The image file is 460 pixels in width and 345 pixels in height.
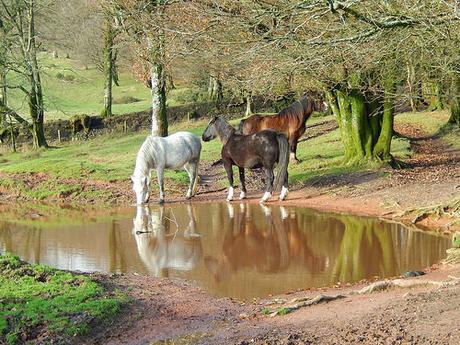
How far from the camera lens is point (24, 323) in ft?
23.5

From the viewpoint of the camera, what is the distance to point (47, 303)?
770 centimetres

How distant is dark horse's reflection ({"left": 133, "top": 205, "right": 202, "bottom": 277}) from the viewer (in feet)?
34.8

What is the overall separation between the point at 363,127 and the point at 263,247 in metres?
8.17

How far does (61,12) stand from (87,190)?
29.3 m

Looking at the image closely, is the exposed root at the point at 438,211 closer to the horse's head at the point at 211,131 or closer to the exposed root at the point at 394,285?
the exposed root at the point at 394,285

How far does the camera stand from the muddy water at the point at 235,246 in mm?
9891

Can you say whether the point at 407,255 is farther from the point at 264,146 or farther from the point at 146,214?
the point at 146,214

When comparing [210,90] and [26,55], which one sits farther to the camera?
[210,90]

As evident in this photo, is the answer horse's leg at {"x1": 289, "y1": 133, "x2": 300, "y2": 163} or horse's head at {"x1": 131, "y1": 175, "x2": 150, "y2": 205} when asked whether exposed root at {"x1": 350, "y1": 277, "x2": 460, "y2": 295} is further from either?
horse's leg at {"x1": 289, "y1": 133, "x2": 300, "y2": 163}

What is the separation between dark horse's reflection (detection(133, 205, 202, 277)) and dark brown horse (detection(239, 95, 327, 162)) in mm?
6412

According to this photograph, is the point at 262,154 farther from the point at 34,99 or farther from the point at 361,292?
the point at 34,99

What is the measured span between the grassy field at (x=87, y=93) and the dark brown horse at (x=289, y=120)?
2176cm

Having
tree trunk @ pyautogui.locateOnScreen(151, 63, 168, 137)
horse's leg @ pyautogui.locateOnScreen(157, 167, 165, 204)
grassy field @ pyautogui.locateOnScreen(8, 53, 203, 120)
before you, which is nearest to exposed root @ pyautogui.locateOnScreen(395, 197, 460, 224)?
horse's leg @ pyautogui.locateOnScreen(157, 167, 165, 204)

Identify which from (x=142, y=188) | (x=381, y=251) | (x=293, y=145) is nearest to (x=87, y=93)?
(x=293, y=145)
